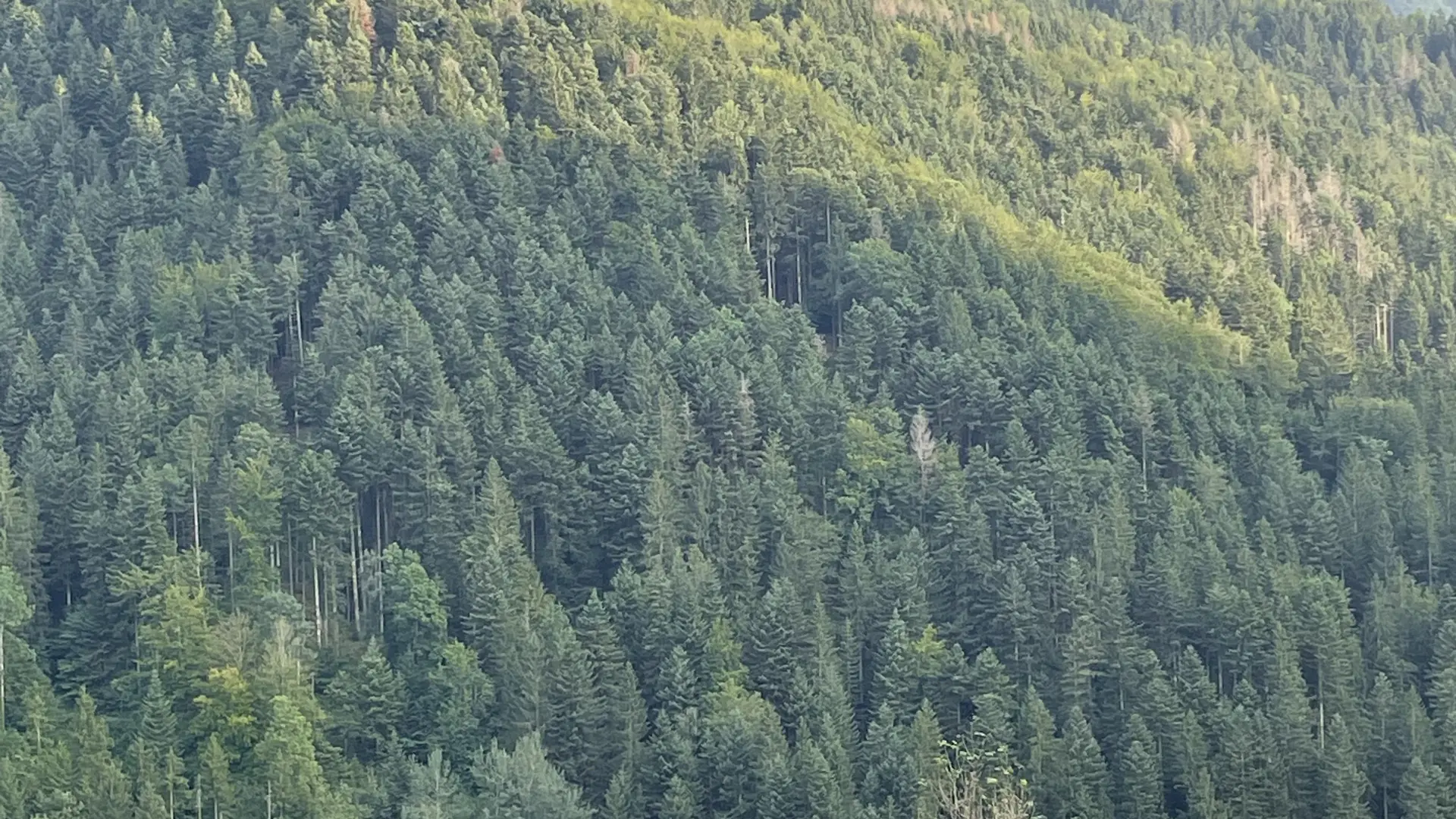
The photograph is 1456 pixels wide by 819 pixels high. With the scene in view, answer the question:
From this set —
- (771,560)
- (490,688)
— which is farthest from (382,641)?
(771,560)

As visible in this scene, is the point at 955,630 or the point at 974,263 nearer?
the point at 955,630

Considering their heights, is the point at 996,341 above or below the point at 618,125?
below

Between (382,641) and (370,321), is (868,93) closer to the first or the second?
(370,321)

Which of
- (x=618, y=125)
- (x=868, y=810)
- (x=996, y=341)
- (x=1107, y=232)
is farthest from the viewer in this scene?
(x=1107, y=232)

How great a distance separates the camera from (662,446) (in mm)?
130250

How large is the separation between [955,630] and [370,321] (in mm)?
37308

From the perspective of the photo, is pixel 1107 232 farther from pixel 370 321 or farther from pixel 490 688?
pixel 490 688

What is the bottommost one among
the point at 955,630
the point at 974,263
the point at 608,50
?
the point at 955,630

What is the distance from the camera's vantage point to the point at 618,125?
154 m

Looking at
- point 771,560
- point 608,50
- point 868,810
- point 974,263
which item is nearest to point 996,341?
point 974,263

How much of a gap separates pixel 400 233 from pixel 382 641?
102 ft

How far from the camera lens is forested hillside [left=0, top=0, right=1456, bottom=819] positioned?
11112cm

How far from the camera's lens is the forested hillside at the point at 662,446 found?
11112 cm

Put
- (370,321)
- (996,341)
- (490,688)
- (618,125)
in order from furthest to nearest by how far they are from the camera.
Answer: (618,125) < (996,341) < (370,321) < (490,688)
